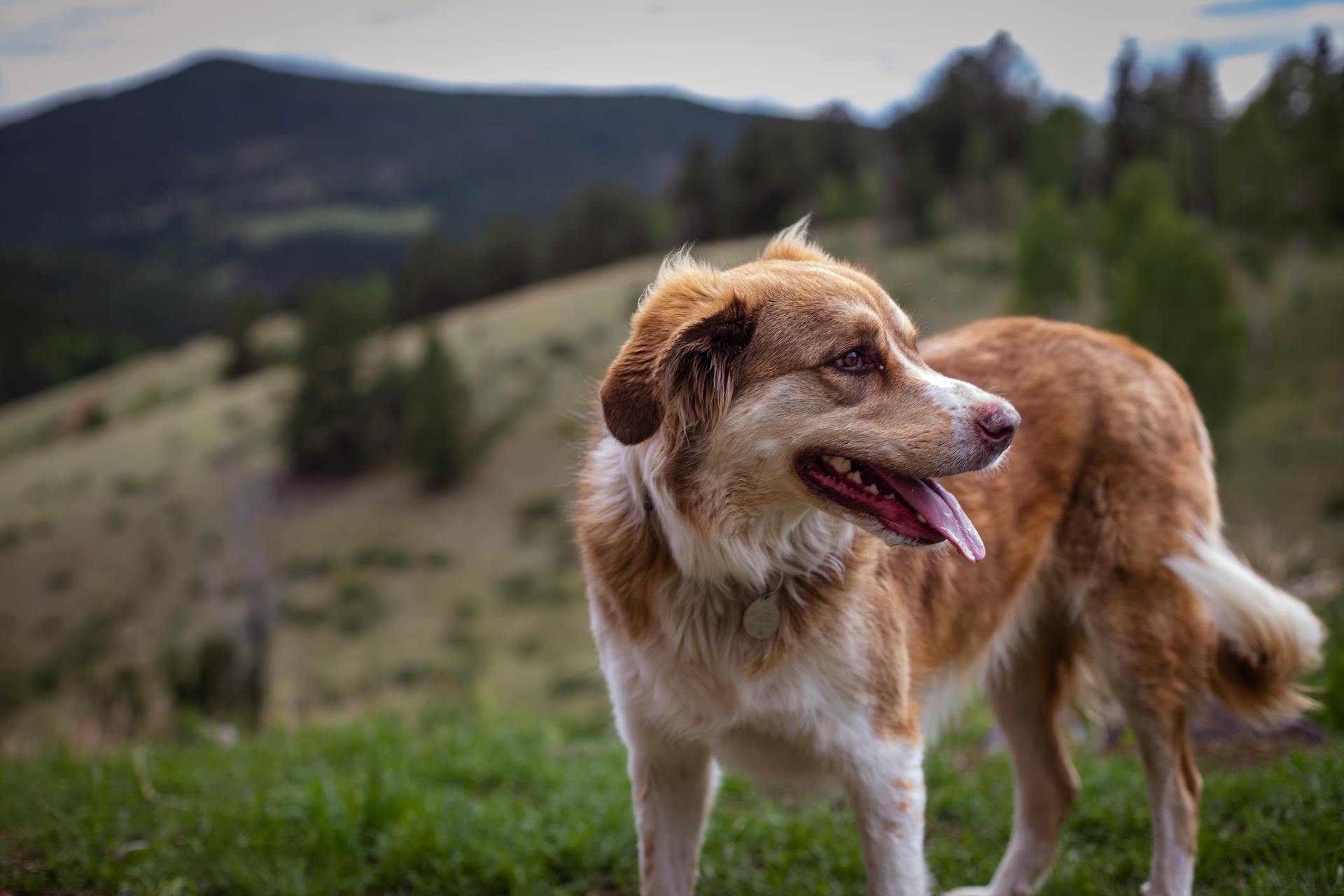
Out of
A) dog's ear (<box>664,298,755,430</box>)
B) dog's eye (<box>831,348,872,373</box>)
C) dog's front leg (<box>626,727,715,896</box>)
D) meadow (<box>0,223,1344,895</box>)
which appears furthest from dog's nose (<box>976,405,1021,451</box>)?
dog's front leg (<box>626,727,715,896</box>)

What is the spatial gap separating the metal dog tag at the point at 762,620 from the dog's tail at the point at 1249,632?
1732mm

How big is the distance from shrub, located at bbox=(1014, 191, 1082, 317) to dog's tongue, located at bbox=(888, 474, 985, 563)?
120ft

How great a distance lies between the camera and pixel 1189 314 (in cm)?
3006

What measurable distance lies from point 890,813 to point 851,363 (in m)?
1.36

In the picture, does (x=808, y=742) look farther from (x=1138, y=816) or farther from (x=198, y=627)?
(x=198, y=627)

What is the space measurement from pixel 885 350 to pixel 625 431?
79 cm

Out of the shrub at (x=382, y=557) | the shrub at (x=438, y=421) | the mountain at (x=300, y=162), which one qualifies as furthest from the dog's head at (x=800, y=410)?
the shrub at (x=438, y=421)

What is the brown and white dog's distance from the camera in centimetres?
285

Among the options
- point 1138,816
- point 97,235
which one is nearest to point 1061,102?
point 97,235

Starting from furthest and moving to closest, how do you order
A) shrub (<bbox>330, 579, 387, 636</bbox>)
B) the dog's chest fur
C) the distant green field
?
1. the distant green field
2. shrub (<bbox>330, 579, 387, 636</bbox>)
3. the dog's chest fur

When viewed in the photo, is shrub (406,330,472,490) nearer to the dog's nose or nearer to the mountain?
the mountain

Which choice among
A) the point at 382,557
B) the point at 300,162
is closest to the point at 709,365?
the point at 382,557

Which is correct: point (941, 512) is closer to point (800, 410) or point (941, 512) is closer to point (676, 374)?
point (800, 410)

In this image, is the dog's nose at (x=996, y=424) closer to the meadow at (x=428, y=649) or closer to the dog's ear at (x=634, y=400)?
the dog's ear at (x=634, y=400)
